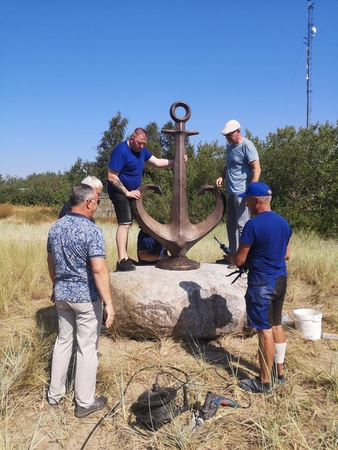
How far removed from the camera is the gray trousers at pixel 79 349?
113 inches

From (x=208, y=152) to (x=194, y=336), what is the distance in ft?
36.6

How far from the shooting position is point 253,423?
2.65 m

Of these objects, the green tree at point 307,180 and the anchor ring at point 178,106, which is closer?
the anchor ring at point 178,106

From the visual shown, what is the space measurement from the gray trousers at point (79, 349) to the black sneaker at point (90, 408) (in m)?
0.02

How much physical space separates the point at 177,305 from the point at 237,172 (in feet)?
5.80

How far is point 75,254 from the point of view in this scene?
2.80 metres

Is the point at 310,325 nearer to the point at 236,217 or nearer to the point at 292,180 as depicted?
the point at 236,217

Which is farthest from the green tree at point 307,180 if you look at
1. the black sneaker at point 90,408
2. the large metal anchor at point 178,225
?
the black sneaker at point 90,408

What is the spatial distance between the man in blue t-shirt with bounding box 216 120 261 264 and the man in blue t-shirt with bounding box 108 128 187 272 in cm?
98

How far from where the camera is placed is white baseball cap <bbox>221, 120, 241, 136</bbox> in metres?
4.57

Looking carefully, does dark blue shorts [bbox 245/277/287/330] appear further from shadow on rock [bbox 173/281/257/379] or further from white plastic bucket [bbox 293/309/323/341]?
white plastic bucket [bbox 293/309/323/341]

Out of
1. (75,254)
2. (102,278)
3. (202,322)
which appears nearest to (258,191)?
(102,278)

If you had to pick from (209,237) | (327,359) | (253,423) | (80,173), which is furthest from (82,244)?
(80,173)

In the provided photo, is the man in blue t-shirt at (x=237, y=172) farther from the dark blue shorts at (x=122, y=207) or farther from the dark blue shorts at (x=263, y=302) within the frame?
the dark blue shorts at (x=263, y=302)
